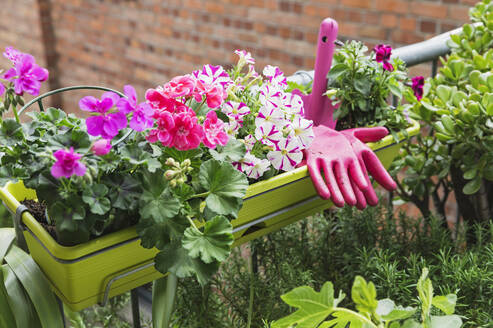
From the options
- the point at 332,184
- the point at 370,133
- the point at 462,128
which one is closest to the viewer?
the point at 332,184

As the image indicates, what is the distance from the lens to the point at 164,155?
739mm

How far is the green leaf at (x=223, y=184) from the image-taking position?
0.70 metres

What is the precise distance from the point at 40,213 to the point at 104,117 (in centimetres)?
18

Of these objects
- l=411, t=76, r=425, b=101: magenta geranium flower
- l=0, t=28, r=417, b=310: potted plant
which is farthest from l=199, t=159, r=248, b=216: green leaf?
l=411, t=76, r=425, b=101: magenta geranium flower

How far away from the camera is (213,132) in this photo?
0.72m

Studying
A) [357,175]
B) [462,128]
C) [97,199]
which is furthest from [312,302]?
[462,128]

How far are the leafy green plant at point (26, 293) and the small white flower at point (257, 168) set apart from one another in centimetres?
31

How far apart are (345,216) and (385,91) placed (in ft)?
0.85

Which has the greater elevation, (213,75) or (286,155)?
(213,75)

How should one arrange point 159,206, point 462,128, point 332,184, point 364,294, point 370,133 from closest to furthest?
1. point 364,294
2. point 159,206
3. point 332,184
4. point 370,133
5. point 462,128

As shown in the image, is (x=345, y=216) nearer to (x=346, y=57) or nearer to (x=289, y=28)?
→ (x=346, y=57)

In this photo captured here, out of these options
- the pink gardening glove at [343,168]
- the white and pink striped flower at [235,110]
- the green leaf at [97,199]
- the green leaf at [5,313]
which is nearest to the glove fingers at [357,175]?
the pink gardening glove at [343,168]

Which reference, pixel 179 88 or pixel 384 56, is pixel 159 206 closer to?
pixel 179 88

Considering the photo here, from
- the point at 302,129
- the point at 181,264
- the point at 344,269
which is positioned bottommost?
the point at 344,269
